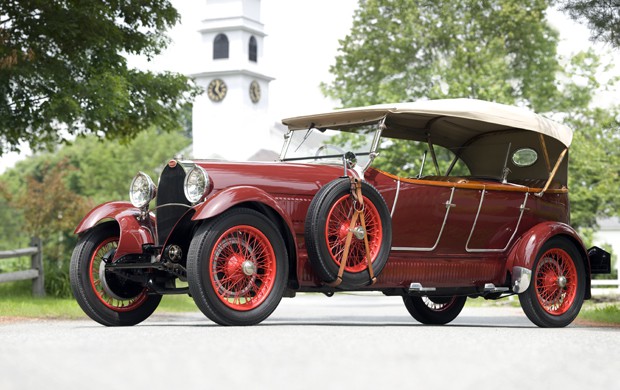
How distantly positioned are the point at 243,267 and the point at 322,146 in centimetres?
252

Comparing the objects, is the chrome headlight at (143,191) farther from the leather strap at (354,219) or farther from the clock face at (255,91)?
the clock face at (255,91)

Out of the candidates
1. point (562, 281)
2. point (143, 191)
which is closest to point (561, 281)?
point (562, 281)

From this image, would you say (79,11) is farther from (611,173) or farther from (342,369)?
(611,173)

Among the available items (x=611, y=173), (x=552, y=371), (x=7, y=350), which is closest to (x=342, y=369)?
(x=552, y=371)

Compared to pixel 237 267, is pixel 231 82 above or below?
above

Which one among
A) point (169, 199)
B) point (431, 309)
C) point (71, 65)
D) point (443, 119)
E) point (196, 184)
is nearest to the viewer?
point (196, 184)

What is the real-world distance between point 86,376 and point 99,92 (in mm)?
12709

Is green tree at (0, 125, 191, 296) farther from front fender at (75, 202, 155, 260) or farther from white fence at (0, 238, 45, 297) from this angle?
front fender at (75, 202, 155, 260)

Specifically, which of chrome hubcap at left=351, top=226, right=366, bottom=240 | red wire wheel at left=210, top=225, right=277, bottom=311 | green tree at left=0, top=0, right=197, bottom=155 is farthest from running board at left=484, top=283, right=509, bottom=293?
green tree at left=0, top=0, right=197, bottom=155

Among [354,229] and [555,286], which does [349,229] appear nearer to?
[354,229]

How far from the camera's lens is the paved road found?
5289mm

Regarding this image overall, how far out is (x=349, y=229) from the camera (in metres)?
8.73

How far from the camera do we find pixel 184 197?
8727 millimetres

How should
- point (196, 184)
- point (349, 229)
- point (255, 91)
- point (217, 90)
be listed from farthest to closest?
point (255, 91), point (217, 90), point (349, 229), point (196, 184)
